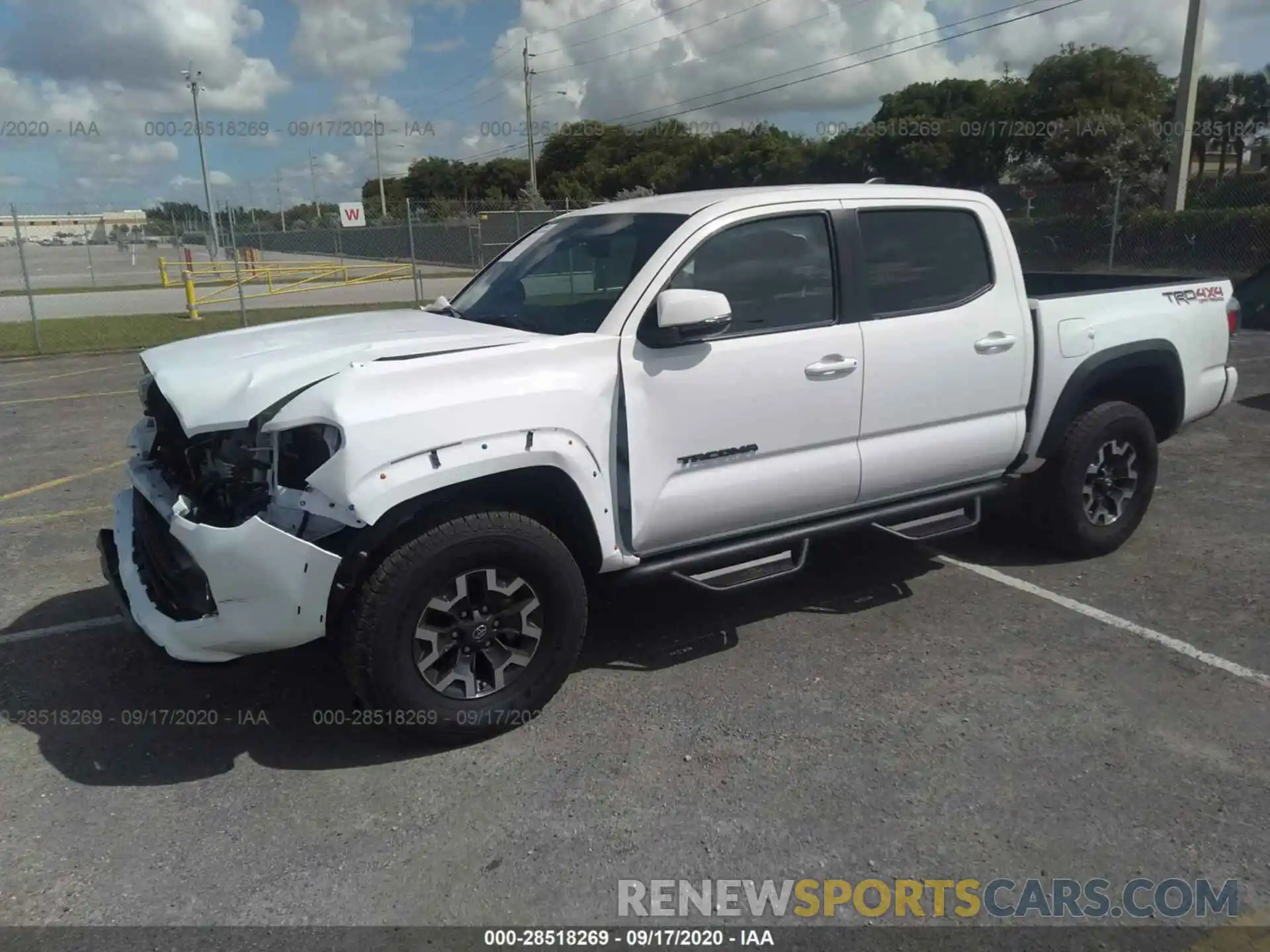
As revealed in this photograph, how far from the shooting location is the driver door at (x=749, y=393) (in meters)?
3.79

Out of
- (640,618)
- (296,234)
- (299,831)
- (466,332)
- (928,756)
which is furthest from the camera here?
→ (296,234)

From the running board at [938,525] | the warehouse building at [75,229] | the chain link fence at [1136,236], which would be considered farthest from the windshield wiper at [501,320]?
the warehouse building at [75,229]

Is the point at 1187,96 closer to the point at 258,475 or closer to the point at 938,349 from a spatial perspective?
the point at 938,349

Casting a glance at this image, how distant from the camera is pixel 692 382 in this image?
3832mm

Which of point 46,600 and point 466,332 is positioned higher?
point 466,332

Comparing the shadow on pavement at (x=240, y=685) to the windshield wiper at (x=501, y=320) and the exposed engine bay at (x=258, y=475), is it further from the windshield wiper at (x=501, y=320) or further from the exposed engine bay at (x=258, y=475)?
the windshield wiper at (x=501, y=320)

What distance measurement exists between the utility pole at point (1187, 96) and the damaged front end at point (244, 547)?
2151 cm

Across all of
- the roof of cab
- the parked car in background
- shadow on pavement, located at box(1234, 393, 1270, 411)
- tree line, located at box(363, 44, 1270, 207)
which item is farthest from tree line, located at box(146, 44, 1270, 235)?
the roof of cab

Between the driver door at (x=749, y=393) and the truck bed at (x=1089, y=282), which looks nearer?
the driver door at (x=749, y=393)

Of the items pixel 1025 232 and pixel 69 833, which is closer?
pixel 69 833

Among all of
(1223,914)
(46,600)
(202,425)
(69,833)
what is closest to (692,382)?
(202,425)

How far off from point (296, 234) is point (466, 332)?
149ft

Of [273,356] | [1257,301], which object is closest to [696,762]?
[273,356]

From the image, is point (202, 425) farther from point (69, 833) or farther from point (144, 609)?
point (69, 833)
